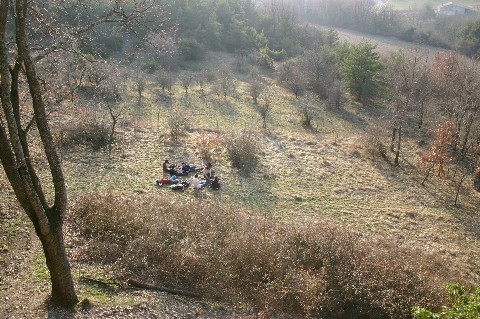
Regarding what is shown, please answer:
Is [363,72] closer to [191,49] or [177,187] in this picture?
[191,49]

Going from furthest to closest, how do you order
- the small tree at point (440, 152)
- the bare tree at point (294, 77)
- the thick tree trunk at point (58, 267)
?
the bare tree at point (294, 77) < the small tree at point (440, 152) < the thick tree trunk at point (58, 267)

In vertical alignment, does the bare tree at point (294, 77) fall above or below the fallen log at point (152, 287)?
above

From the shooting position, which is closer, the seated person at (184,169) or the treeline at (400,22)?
the seated person at (184,169)

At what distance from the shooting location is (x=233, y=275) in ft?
33.4

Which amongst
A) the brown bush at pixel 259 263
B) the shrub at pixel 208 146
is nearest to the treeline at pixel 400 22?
the shrub at pixel 208 146

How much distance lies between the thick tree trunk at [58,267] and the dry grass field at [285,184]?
48 centimetres

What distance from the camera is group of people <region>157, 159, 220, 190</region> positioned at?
16.6 m

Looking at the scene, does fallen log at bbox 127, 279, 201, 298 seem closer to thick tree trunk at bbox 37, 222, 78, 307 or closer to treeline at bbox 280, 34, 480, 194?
thick tree trunk at bbox 37, 222, 78, 307

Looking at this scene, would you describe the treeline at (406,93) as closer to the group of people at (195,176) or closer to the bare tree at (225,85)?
the bare tree at (225,85)

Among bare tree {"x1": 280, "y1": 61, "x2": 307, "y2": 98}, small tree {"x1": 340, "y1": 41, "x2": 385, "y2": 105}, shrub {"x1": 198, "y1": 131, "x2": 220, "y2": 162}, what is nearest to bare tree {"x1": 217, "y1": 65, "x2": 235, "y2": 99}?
bare tree {"x1": 280, "y1": 61, "x2": 307, "y2": 98}

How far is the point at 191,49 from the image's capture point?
3944 cm

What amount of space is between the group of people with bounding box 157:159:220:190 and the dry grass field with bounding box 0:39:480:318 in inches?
13.0

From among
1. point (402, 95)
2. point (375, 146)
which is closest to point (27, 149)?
point (375, 146)

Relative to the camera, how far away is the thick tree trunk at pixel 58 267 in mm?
7258
